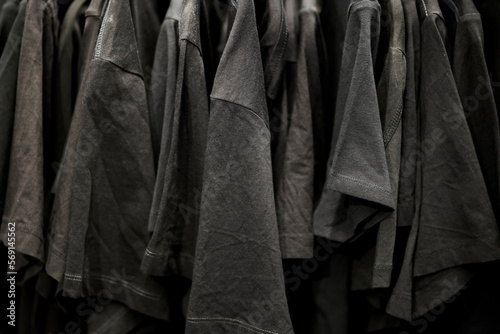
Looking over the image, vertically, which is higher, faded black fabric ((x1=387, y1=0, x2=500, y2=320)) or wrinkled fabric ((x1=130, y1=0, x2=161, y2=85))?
wrinkled fabric ((x1=130, y1=0, x2=161, y2=85))

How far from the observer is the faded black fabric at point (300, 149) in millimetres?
686

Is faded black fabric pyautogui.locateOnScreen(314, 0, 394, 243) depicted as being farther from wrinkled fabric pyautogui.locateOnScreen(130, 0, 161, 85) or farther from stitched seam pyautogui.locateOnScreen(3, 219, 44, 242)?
stitched seam pyautogui.locateOnScreen(3, 219, 44, 242)

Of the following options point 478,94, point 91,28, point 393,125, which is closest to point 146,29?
point 91,28

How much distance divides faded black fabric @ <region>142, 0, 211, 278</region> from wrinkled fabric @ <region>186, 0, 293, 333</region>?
0.06 m

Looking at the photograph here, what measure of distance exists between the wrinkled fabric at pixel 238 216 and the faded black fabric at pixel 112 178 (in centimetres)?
13

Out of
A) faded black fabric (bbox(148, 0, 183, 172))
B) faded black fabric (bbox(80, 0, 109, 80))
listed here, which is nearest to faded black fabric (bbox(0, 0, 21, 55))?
faded black fabric (bbox(80, 0, 109, 80))

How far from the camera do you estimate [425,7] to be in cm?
68

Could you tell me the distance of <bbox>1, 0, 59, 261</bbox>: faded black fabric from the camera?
722 millimetres

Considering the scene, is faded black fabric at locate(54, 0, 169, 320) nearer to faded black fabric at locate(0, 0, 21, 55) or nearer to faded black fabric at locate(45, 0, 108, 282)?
faded black fabric at locate(45, 0, 108, 282)

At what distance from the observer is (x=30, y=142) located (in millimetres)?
737

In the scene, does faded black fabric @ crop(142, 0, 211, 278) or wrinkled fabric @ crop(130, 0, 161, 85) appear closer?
faded black fabric @ crop(142, 0, 211, 278)

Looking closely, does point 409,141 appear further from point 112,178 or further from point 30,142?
point 30,142

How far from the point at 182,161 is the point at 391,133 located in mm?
335

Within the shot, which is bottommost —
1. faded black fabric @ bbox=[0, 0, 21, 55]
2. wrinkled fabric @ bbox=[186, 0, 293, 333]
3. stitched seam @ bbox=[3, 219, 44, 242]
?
stitched seam @ bbox=[3, 219, 44, 242]
